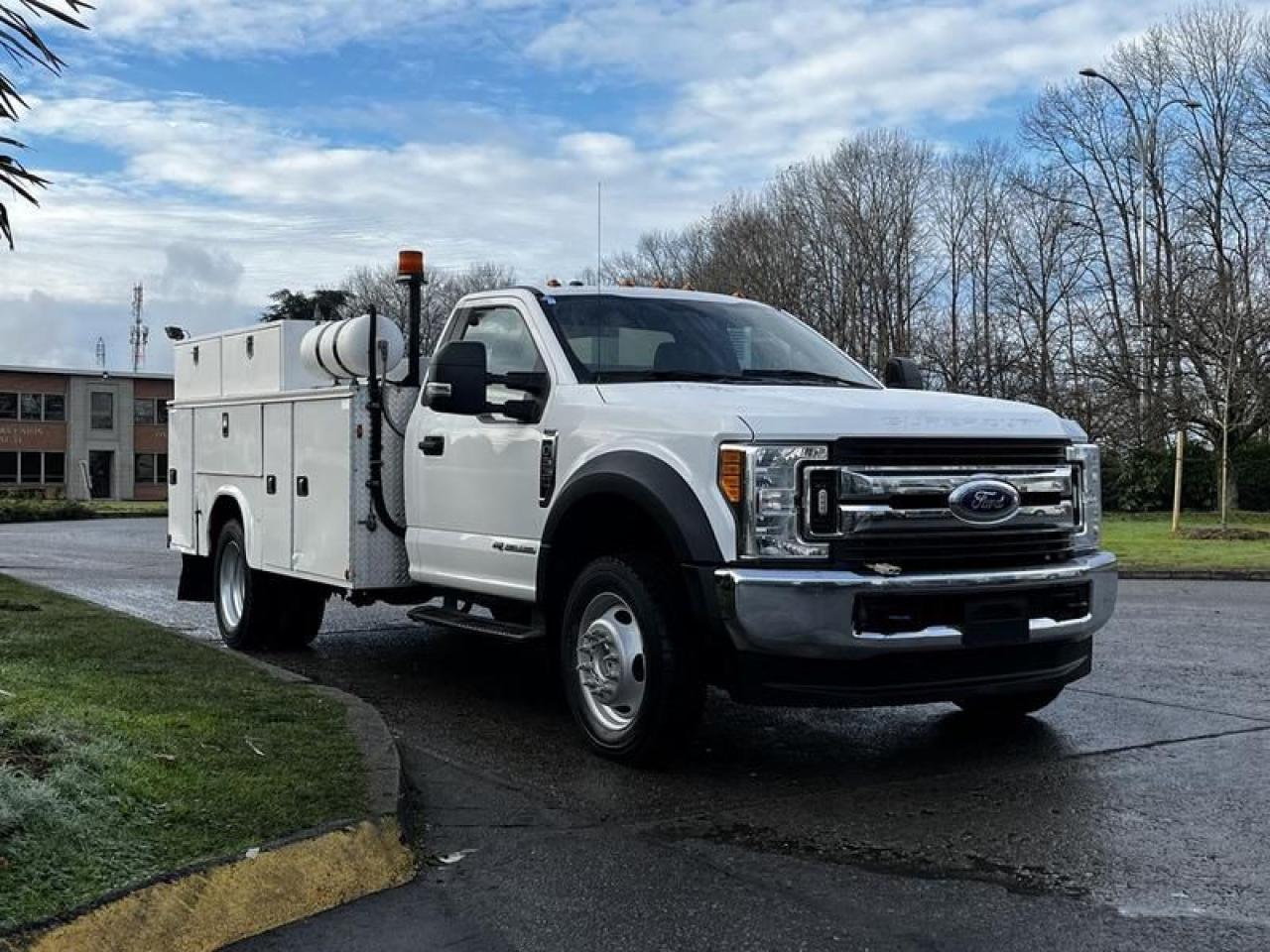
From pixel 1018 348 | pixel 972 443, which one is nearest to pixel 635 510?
pixel 972 443

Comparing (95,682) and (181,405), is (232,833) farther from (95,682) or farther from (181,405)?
(181,405)

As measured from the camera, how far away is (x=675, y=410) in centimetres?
567

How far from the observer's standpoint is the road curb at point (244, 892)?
11.8ft

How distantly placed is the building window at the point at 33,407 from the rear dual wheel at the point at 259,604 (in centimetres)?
5625

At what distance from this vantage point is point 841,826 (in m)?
5.00

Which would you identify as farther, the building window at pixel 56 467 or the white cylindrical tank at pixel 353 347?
the building window at pixel 56 467

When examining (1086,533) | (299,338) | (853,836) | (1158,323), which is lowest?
(853,836)

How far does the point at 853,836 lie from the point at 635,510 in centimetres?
177

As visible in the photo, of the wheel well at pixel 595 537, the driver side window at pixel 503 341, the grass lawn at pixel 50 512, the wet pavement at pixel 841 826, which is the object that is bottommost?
the grass lawn at pixel 50 512

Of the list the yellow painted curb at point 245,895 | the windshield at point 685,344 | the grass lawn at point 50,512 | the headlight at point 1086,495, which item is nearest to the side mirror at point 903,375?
the windshield at point 685,344

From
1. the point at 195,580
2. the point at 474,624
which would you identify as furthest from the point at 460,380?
the point at 195,580

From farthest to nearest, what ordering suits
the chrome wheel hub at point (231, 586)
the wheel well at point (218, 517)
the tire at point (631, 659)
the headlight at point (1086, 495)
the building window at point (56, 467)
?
the building window at point (56, 467) < the wheel well at point (218, 517) < the chrome wheel hub at point (231, 586) < the headlight at point (1086, 495) < the tire at point (631, 659)

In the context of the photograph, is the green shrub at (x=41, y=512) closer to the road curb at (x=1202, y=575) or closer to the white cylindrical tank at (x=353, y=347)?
the road curb at (x=1202, y=575)

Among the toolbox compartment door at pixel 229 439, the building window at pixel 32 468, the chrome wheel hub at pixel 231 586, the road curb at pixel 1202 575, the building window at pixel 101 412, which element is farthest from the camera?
the building window at pixel 101 412
